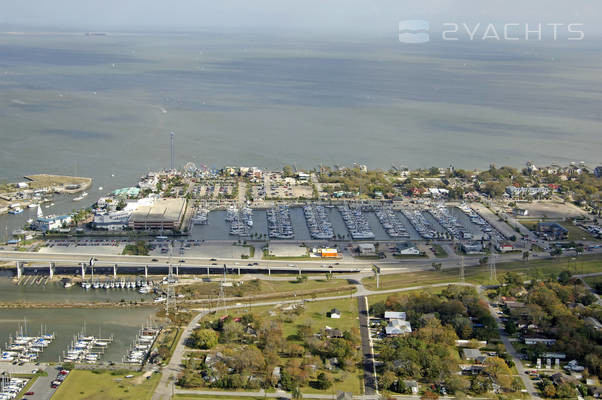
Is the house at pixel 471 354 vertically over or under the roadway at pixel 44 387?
under

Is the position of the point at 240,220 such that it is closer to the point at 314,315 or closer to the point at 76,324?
the point at 314,315

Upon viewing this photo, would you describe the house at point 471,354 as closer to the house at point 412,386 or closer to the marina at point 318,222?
the house at point 412,386

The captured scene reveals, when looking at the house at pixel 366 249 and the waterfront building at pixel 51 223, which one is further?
the waterfront building at pixel 51 223

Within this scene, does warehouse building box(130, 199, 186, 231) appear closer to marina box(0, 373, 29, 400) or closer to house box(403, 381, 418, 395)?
marina box(0, 373, 29, 400)

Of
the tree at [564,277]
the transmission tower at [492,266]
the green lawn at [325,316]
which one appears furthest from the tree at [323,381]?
the tree at [564,277]

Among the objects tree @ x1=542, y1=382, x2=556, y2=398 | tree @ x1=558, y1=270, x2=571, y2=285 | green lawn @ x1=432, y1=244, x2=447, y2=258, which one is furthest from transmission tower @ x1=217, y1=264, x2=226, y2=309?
tree @ x1=558, y1=270, x2=571, y2=285

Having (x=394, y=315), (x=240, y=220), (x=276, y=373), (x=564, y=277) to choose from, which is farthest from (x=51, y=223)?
(x=564, y=277)
